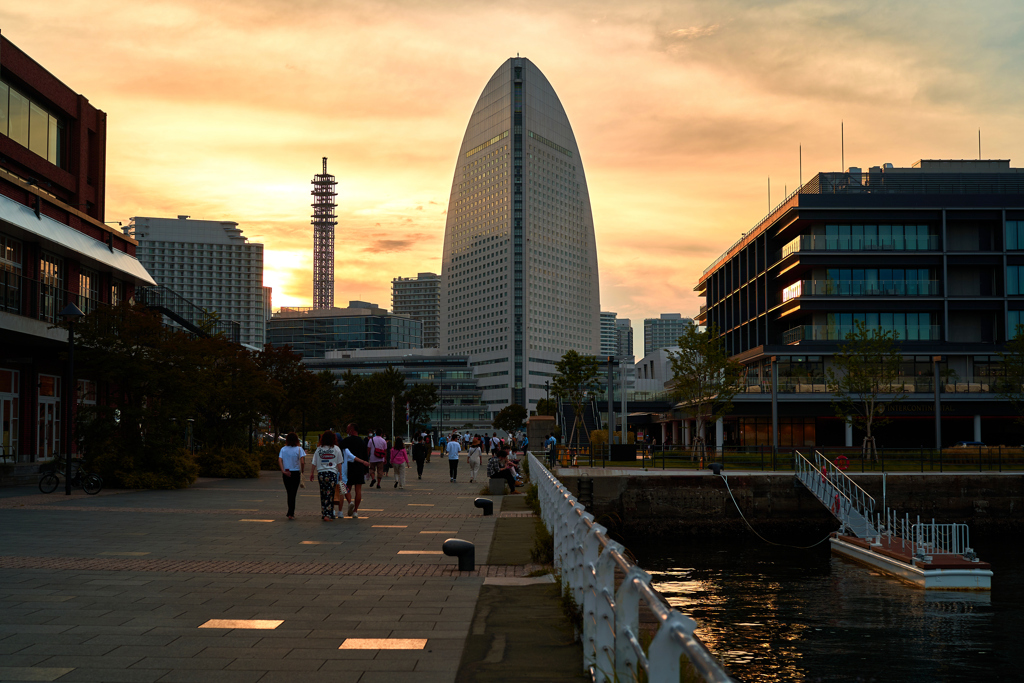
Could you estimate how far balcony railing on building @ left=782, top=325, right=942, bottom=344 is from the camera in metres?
64.4

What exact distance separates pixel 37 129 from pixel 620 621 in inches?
1437

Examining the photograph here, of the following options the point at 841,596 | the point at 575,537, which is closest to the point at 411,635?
the point at 575,537

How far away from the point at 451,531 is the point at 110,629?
9.37 metres

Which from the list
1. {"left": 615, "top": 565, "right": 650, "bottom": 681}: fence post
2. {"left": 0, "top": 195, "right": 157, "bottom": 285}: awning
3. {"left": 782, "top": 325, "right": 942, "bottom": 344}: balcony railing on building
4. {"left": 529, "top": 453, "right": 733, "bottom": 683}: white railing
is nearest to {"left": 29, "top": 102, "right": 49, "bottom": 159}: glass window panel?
{"left": 0, "top": 195, "right": 157, "bottom": 285}: awning

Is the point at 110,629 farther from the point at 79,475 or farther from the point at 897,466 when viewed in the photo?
the point at 897,466

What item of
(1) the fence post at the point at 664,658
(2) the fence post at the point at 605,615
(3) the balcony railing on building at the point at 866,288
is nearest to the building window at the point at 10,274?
(2) the fence post at the point at 605,615

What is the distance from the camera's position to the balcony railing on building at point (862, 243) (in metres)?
64.9

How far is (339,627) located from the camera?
8.17 meters

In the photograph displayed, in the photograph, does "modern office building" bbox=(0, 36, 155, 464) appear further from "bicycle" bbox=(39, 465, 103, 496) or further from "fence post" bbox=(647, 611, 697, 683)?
"fence post" bbox=(647, 611, 697, 683)

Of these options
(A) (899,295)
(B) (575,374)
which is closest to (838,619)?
(B) (575,374)

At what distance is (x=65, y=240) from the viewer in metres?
31.8

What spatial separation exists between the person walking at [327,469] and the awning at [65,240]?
50.2 ft

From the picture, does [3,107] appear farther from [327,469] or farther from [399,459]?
[327,469]

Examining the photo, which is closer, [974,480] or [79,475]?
[79,475]
